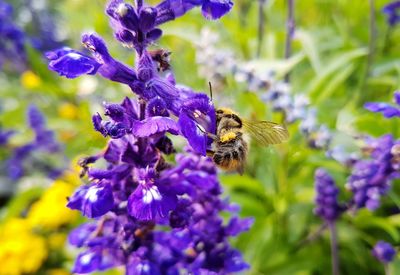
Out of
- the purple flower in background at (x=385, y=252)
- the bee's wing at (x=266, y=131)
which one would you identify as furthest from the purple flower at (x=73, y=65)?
the purple flower in background at (x=385, y=252)

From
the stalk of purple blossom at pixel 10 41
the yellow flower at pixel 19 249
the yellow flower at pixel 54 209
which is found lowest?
the yellow flower at pixel 19 249

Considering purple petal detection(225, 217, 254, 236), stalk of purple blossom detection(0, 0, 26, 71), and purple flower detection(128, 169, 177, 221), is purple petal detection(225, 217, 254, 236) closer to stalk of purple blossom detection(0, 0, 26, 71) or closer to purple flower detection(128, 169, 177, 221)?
purple flower detection(128, 169, 177, 221)

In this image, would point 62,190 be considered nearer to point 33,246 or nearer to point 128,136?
point 33,246

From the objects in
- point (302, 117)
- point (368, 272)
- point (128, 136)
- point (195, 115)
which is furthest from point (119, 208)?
point (368, 272)

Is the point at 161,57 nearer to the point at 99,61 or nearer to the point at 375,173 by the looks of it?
the point at 99,61

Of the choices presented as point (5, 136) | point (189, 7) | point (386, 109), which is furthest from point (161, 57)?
point (5, 136)

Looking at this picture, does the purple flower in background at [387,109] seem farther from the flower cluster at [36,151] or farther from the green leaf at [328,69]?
the flower cluster at [36,151]
